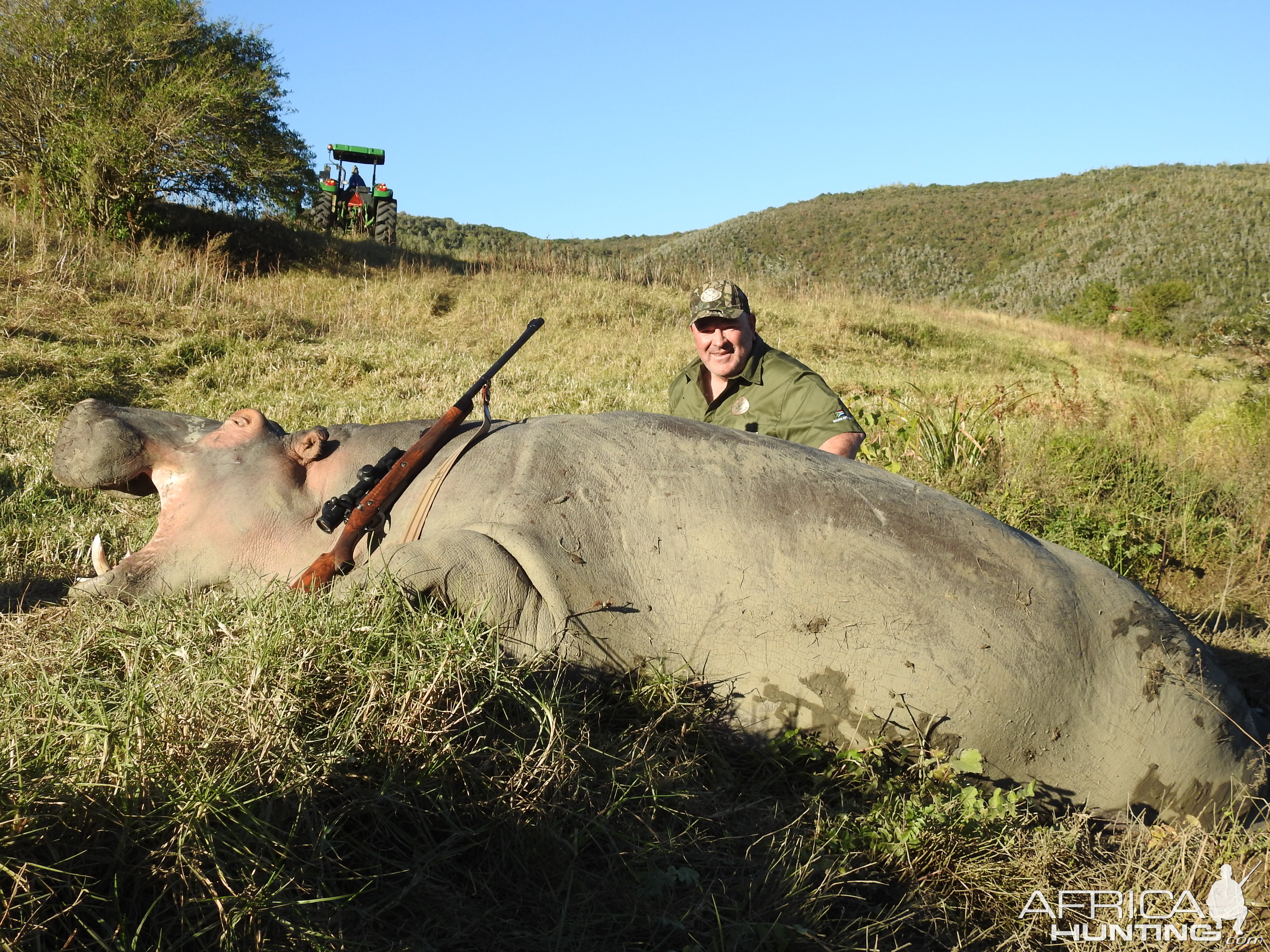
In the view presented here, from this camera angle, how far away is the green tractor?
75.2 ft

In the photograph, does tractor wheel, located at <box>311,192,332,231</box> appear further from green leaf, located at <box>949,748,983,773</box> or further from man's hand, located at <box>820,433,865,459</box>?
green leaf, located at <box>949,748,983,773</box>

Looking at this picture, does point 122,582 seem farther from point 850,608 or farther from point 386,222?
point 386,222

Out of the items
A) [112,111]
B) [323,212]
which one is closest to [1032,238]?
[323,212]

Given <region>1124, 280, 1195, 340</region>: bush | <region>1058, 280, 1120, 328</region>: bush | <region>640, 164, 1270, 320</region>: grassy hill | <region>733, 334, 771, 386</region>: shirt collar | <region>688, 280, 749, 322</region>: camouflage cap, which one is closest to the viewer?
<region>688, 280, 749, 322</region>: camouflage cap

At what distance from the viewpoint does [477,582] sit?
250 cm

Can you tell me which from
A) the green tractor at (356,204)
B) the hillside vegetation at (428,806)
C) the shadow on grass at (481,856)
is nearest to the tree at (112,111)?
the green tractor at (356,204)

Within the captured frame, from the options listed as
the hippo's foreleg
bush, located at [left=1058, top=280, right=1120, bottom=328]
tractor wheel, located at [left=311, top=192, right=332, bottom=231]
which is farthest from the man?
bush, located at [left=1058, top=280, right=1120, bottom=328]

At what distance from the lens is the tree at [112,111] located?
1577 cm

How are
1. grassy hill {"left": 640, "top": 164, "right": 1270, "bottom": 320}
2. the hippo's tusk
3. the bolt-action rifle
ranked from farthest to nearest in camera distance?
grassy hill {"left": 640, "top": 164, "right": 1270, "bottom": 320} < the hippo's tusk < the bolt-action rifle

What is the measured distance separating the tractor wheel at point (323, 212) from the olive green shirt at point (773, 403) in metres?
20.0

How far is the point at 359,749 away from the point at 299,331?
32.7 feet

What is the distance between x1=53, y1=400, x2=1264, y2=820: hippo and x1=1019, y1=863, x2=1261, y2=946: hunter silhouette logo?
15.3 inches

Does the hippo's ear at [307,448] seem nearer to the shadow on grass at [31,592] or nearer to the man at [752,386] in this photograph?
the shadow on grass at [31,592]

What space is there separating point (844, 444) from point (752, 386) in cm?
75
